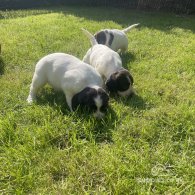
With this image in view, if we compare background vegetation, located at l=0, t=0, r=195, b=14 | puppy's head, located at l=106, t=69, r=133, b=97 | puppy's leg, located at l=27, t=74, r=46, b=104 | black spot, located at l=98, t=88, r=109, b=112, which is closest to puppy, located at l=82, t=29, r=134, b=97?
puppy's head, located at l=106, t=69, r=133, b=97

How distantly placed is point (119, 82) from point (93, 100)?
30.3 inches

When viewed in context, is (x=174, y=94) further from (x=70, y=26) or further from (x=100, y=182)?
(x=70, y=26)

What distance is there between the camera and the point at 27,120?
435 cm

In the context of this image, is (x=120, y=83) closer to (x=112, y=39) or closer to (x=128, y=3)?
(x=112, y=39)

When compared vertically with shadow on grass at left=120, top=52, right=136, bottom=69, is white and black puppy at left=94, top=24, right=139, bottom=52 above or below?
above

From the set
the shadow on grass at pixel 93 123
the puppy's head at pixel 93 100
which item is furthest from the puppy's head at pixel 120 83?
the puppy's head at pixel 93 100

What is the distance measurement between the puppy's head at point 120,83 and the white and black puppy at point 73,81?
0.66ft

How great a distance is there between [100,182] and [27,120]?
1587 millimetres

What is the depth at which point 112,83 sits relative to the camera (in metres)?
4.66

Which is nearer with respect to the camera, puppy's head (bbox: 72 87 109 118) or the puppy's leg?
puppy's head (bbox: 72 87 109 118)

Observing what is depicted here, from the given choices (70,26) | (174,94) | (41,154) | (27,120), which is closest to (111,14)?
(70,26)

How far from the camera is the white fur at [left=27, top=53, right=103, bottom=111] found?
436 cm

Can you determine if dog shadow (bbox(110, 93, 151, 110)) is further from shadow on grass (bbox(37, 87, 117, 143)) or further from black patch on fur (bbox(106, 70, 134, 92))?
shadow on grass (bbox(37, 87, 117, 143))

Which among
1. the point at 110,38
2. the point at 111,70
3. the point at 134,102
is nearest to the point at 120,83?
the point at 134,102
